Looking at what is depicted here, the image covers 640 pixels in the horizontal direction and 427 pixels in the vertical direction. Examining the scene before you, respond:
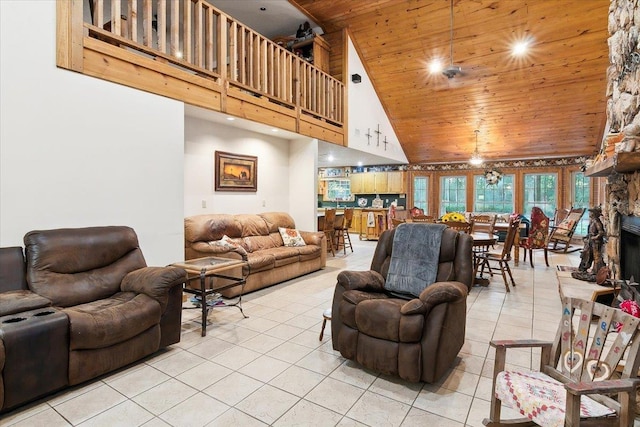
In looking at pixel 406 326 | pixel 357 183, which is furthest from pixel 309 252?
pixel 357 183

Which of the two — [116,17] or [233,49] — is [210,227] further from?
[116,17]

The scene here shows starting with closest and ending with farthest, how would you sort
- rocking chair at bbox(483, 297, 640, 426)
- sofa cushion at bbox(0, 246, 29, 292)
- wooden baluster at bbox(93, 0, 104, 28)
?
1. rocking chair at bbox(483, 297, 640, 426)
2. sofa cushion at bbox(0, 246, 29, 292)
3. wooden baluster at bbox(93, 0, 104, 28)

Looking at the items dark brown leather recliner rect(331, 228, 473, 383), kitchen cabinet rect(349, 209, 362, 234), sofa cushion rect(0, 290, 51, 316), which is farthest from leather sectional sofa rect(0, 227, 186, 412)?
kitchen cabinet rect(349, 209, 362, 234)

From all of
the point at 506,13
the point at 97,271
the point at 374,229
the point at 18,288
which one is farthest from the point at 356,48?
the point at 18,288

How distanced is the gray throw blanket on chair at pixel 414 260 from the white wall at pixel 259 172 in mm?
3078

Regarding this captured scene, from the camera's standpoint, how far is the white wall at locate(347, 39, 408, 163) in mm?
6707

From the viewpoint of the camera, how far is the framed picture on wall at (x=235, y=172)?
16.5 feet

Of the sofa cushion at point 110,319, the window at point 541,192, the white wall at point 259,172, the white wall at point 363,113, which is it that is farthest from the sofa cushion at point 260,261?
the window at point 541,192

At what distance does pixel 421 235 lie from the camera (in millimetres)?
2842

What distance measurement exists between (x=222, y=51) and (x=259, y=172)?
81.8 inches

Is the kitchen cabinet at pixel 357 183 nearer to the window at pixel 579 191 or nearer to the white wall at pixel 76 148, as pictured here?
the window at pixel 579 191

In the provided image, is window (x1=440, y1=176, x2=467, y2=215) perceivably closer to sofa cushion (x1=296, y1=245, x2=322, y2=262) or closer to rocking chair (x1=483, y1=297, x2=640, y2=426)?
sofa cushion (x1=296, y1=245, x2=322, y2=262)

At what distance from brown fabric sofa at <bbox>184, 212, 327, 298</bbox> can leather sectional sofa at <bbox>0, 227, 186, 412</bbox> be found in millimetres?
1230

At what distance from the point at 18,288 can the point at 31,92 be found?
1.55 meters
